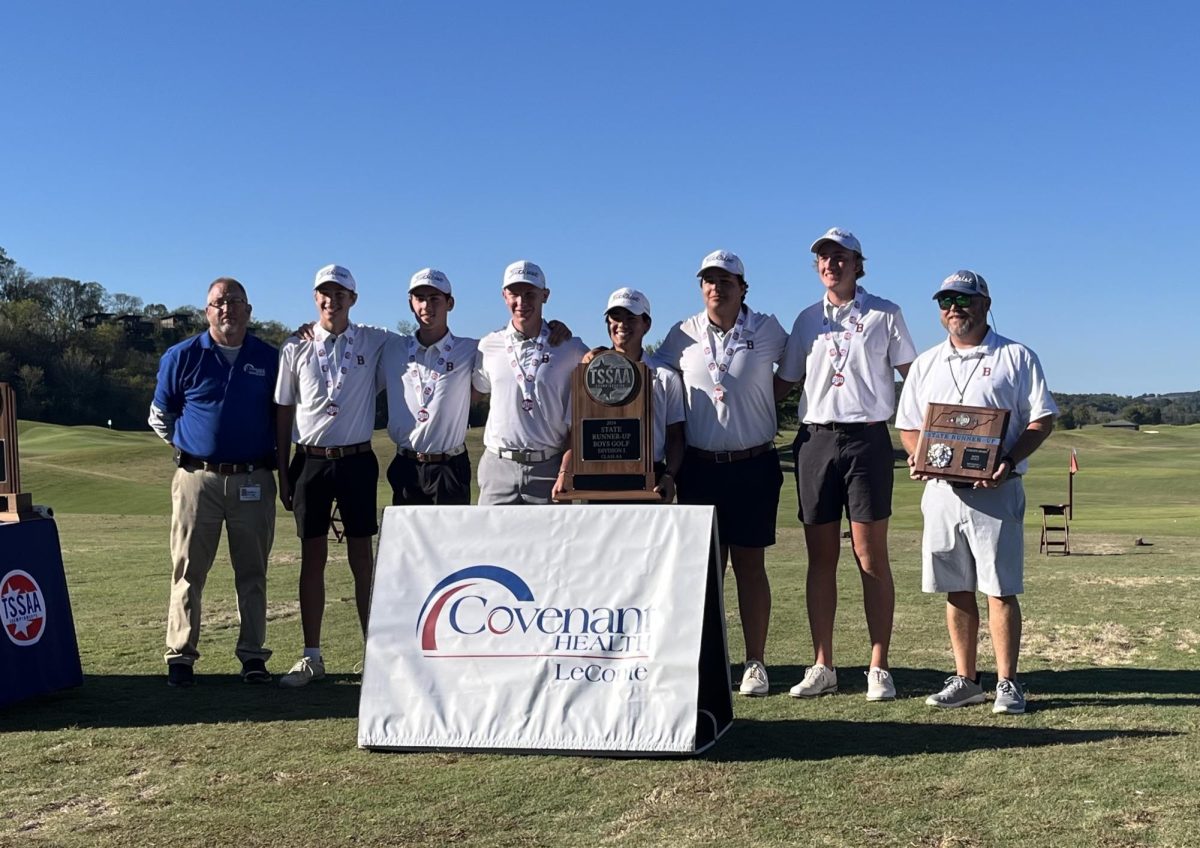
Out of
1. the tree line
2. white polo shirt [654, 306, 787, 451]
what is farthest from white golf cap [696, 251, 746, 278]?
the tree line

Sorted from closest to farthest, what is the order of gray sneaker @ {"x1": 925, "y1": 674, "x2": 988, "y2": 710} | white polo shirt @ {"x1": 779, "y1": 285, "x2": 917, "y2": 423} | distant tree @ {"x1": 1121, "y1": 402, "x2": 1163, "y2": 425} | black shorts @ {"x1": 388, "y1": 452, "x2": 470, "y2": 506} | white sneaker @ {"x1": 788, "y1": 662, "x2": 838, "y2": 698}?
1. gray sneaker @ {"x1": 925, "y1": 674, "x2": 988, "y2": 710}
2. white sneaker @ {"x1": 788, "y1": 662, "x2": 838, "y2": 698}
3. white polo shirt @ {"x1": 779, "y1": 285, "x2": 917, "y2": 423}
4. black shorts @ {"x1": 388, "y1": 452, "x2": 470, "y2": 506}
5. distant tree @ {"x1": 1121, "y1": 402, "x2": 1163, "y2": 425}

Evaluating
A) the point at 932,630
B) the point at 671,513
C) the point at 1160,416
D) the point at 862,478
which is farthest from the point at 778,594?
the point at 1160,416

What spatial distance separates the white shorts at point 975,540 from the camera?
19.0ft

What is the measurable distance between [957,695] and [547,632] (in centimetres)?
220

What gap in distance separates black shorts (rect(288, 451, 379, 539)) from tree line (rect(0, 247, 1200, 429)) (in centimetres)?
5030

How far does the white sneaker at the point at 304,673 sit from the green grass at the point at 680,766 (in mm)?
100

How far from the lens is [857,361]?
6.09 m

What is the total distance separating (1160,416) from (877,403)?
115219mm

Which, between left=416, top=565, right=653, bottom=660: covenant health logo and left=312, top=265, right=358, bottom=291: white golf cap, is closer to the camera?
left=416, top=565, right=653, bottom=660: covenant health logo

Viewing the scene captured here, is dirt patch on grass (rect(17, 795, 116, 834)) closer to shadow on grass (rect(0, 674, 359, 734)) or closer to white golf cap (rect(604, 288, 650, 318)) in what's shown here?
shadow on grass (rect(0, 674, 359, 734))

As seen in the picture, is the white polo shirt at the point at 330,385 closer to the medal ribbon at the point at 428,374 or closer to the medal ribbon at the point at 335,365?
the medal ribbon at the point at 335,365

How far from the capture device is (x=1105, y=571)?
1276 centimetres

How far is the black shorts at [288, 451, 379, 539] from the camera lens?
21.9ft

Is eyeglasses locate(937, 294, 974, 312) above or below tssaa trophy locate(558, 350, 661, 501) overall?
above
